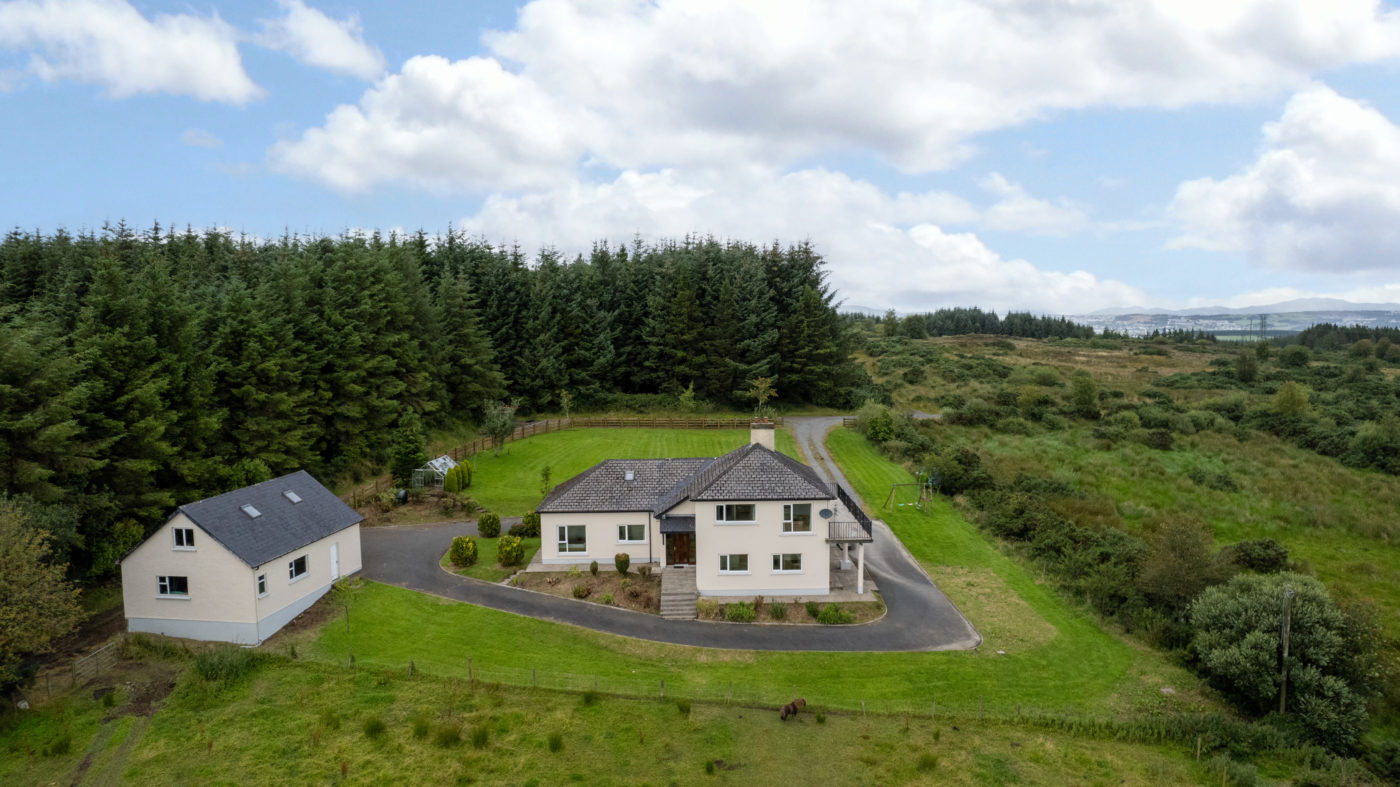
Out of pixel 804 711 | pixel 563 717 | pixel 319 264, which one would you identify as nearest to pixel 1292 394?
pixel 804 711

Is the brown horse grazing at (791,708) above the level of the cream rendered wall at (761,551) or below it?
below

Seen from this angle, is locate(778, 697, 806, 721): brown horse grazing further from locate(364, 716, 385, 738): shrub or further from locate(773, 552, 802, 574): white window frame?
locate(364, 716, 385, 738): shrub

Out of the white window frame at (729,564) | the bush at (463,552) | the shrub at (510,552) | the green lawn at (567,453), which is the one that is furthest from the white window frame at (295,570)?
the white window frame at (729,564)

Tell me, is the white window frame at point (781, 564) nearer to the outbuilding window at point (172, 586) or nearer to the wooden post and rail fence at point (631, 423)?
the outbuilding window at point (172, 586)

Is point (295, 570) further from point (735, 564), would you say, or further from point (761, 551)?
point (761, 551)

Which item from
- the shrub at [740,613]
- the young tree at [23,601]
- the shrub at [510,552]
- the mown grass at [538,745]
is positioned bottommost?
the mown grass at [538,745]

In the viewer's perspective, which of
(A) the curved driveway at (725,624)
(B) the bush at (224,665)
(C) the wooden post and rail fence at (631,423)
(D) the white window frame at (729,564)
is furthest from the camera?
(C) the wooden post and rail fence at (631,423)
